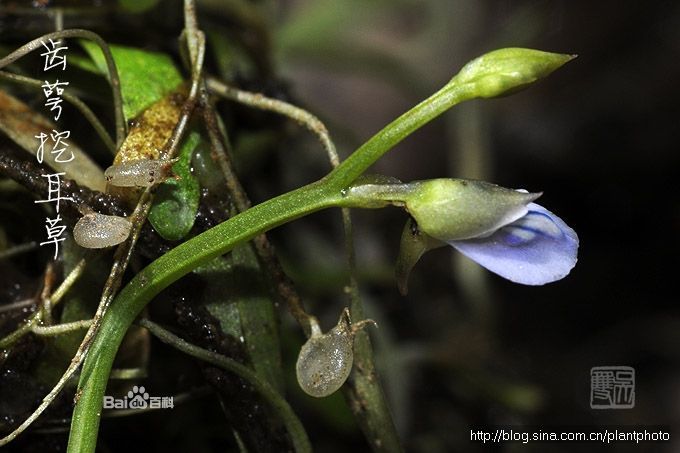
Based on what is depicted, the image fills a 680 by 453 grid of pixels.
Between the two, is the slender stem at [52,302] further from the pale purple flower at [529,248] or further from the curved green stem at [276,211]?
the pale purple flower at [529,248]

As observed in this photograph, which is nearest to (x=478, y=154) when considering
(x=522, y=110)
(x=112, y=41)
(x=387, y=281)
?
(x=387, y=281)

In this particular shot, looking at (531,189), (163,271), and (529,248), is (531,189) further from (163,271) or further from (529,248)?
(163,271)

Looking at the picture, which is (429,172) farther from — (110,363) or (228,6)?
(110,363)

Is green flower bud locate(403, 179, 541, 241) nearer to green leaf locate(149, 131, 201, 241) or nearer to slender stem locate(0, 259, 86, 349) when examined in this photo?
green leaf locate(149, 131, 201, 241)

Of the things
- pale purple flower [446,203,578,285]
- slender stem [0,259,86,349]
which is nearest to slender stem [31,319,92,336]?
slender stem [0,259,86,349]

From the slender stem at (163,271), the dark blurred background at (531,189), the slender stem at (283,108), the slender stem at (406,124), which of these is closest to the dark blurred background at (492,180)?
the dark blurred background at (531,189)

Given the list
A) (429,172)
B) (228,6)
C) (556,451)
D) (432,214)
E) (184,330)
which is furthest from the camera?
(429,172)
